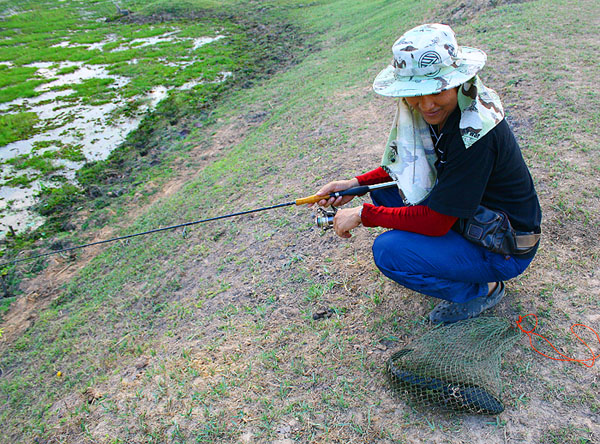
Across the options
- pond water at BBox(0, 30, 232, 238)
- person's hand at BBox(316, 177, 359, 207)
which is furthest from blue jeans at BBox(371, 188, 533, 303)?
pond water at BBox(0, 30, 232, 238)

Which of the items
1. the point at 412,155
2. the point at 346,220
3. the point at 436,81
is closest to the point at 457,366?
the point at 346,220

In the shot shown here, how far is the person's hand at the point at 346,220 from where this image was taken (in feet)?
7.79

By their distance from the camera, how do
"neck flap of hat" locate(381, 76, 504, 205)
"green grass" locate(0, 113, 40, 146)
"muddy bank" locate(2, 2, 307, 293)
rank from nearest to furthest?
1. "neck flap of hat" locate(381, 76, 504, 205)
2. "muddy bank" locate(2, 2, 307, 293)
3. "green grass" locate(0, 113, 40, 146)

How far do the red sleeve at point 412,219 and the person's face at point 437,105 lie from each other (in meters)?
0.44

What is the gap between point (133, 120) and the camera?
383 inches

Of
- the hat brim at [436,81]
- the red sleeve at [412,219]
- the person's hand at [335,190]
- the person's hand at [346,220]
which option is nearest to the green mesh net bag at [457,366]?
the red sleeve at [412,219]

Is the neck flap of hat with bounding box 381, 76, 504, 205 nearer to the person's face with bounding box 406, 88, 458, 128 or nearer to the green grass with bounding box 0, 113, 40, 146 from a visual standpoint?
the person's face with bounding box 406, 88, 458, 128

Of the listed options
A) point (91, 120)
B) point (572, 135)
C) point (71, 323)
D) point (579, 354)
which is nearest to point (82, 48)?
point (91, 120)

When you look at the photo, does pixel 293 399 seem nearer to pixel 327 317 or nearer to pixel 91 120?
pixel 327 317

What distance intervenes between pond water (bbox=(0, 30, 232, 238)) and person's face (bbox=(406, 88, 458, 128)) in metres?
6.63

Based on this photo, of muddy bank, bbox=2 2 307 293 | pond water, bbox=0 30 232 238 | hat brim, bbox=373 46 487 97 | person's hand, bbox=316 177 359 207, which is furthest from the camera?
pond water, bbox=0 30 232 238

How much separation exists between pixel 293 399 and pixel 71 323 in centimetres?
300

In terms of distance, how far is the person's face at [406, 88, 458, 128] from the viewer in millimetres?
2002

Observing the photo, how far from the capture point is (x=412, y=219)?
2.19 meters
